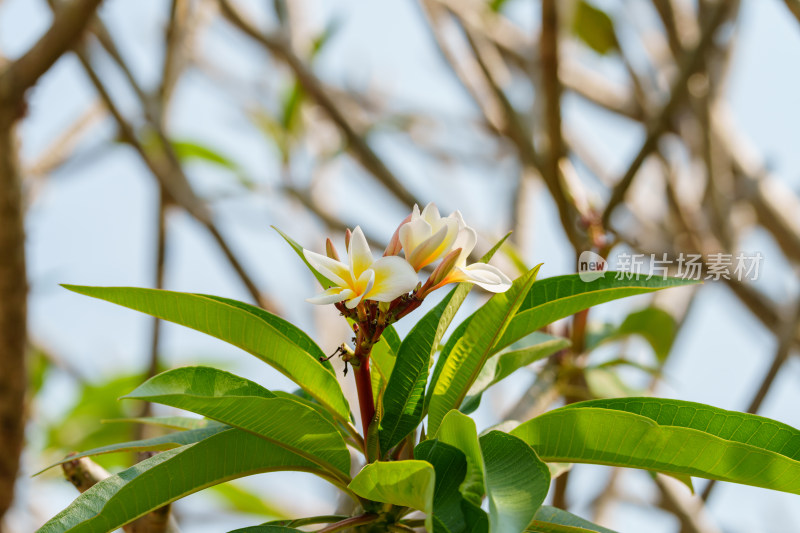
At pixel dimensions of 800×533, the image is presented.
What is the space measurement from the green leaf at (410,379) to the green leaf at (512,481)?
96mm

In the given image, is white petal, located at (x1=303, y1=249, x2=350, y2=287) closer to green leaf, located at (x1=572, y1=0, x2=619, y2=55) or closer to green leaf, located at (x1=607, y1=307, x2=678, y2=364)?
green leaf, located at (x1=607, y1=307, x2=678, y2=364)

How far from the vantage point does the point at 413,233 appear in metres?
0.68

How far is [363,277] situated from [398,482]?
0.56 feet

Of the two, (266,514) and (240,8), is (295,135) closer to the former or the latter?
(240,8)

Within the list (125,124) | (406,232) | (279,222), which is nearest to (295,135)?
(279,222)

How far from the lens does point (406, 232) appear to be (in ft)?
2.24

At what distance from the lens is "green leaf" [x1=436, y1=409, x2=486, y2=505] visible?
1.83 feet

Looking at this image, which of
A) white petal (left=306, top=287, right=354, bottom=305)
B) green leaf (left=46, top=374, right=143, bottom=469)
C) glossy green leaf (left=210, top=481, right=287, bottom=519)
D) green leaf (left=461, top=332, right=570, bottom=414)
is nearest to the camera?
white petal (left=306, top=287, right=354, bottom=305)

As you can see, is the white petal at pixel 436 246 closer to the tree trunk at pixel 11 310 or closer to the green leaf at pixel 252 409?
the green leaf at pixel 252 409

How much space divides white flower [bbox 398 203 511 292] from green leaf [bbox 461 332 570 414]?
0.17 metres

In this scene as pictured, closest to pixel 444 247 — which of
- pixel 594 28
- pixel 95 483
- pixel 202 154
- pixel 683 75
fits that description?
pixel 95 483

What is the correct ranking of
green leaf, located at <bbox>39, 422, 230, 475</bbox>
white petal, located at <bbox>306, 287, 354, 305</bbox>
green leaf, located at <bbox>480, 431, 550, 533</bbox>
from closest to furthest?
green leaf, located at <bbox>480, 431, 550, 533</bbox> < white petal, located at <bbox>306, 287, 354, 305</bbox> < green leaf, located at <bbox>39, 422, 230, 475</bbox>

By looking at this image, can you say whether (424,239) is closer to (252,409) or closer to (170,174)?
(252,409)

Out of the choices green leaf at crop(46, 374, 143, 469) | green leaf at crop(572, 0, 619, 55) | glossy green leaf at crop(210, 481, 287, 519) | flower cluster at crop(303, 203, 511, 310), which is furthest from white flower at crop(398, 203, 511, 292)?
green leaf at crop(572, 0, 619, 55)
